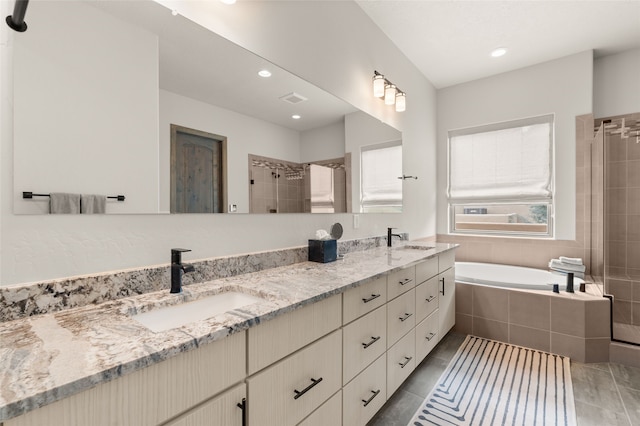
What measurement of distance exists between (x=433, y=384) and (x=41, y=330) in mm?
2092

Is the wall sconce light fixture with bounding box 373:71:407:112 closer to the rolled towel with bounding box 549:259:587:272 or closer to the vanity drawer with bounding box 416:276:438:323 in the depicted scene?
the vanity drawer with bounding box 416:276:438:323

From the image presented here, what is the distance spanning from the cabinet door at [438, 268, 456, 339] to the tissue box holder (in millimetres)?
1037

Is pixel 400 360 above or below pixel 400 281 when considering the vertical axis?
below

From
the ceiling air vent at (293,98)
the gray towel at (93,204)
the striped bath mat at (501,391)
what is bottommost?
the striped bath mat at (501,391)

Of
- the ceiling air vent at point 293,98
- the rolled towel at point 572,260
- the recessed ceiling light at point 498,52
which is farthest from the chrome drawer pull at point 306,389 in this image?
the recessed ceiling light at point 498,52

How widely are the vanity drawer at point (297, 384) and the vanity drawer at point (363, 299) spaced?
0.34 feet

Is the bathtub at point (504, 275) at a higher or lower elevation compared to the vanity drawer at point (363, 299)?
lower

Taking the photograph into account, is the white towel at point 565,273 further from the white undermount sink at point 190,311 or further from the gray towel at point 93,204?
the gray towel at point 93,204

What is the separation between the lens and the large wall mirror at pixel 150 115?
875 mm

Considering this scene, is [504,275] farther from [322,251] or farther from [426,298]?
[322,251]

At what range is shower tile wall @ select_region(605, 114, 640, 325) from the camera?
2.47m

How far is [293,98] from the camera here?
5.64 ft

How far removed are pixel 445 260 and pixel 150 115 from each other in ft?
7.57

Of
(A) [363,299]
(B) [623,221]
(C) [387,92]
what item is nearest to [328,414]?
(A) [363,299]
